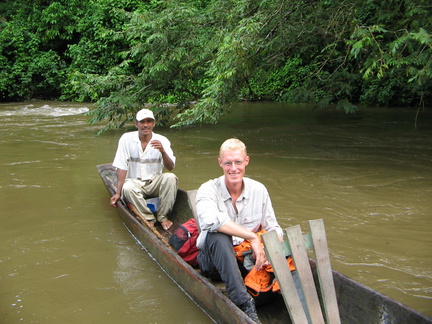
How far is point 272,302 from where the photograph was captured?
3414 millimetres

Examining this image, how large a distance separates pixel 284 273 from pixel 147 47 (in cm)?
781

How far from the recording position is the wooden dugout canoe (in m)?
2.71

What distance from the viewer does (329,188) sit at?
21.8ft

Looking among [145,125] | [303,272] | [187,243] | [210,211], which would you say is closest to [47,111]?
[145,125]

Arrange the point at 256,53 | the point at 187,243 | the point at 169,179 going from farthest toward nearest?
the point at 256,53, the point at 169,179, the point at 187,243

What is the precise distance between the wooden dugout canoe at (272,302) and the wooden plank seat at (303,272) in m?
0.18

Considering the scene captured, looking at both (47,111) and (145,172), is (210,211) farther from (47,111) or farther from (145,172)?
(47,111)

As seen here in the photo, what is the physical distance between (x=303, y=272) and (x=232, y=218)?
686mm

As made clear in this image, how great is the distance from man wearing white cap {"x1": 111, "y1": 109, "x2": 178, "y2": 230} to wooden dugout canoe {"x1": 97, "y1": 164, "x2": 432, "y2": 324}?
0.69 m

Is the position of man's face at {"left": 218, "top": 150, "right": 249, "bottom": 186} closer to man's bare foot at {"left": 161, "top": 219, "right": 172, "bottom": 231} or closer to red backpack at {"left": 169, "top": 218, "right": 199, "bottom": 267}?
red backpack at {"left": 169, "top": 218, "right": 199, "bottom": 267}

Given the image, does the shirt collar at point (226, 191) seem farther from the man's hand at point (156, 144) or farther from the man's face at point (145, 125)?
the man's face at point (145, 125)

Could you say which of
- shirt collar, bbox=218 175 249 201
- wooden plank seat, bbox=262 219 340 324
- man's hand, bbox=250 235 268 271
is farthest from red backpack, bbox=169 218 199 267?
wooden plank seat, bbox=262 219 340 324

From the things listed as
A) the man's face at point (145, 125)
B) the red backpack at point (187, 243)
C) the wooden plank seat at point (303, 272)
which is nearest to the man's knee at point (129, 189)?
the man's face at point (145, 125)

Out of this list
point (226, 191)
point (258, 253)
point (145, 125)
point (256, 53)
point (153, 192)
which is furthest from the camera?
point (256, 53)
